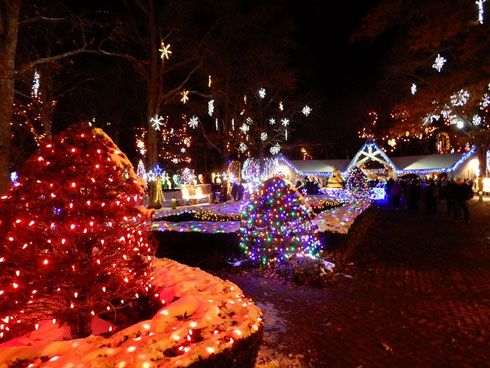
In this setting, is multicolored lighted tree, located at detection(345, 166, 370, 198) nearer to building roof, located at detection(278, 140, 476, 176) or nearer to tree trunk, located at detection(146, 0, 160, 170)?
building roof, located at detection(278, 140, 476, 176)

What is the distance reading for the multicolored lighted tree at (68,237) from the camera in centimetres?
300

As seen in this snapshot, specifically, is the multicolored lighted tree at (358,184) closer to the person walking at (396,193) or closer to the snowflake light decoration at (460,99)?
the person walking at (396,193)

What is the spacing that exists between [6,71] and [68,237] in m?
4.78

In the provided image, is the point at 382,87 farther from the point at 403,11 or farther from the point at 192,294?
the point at 192,294

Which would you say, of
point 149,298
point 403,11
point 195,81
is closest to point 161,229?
point 149,298

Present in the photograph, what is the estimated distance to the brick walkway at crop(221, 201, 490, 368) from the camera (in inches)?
145

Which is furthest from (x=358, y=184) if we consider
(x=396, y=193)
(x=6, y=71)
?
(x=6, y=71)

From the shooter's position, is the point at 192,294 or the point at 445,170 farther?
the point at 445,170

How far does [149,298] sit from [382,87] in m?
22.9

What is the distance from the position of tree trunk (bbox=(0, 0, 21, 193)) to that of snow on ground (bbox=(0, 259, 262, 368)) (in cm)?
407

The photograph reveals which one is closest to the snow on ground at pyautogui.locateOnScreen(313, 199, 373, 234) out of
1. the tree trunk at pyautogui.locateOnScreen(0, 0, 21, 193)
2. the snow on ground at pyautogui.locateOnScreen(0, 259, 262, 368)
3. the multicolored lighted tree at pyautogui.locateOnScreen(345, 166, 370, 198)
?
the snow on ground at pyautogui.locateOnScreen(0, 259, 262, 368)

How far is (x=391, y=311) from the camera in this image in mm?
4844

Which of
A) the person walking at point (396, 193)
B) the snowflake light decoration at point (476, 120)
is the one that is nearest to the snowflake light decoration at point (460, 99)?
the person walking at point (396, 193)

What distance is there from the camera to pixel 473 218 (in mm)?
12922
